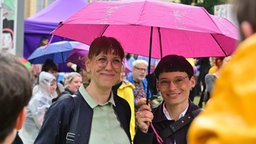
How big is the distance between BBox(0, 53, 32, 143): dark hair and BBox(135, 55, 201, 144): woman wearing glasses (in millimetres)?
1796

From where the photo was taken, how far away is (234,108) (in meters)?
1.03

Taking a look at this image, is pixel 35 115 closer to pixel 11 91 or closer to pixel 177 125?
pixel 177 125

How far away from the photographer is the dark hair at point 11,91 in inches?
77.2

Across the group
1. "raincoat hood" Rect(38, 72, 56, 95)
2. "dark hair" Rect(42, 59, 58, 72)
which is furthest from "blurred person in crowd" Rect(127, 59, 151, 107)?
"raincoat hood" Rect(38, 72, 56, 95)

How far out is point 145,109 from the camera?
12.6 ft

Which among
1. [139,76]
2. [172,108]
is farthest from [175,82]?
[139,76]

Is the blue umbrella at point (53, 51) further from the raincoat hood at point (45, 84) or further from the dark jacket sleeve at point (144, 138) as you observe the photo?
the dark jacket sleeve at point (144, 138)

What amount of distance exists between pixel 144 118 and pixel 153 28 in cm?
138

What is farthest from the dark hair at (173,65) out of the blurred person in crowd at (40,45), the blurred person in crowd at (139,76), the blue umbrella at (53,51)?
the blurred person in crowd at (40,45)

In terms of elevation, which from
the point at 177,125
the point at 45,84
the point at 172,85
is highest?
the point at 172,85

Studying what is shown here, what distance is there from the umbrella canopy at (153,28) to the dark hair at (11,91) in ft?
5.52

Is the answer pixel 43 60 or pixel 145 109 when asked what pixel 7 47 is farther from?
pixel 43 60

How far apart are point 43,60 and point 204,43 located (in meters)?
6.74

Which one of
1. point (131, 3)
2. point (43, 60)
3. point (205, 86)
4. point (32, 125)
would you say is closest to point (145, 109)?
point (131, 3)
